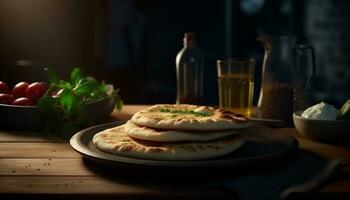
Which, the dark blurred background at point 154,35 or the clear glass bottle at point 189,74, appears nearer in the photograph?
the clear glass bottle at point 189,74

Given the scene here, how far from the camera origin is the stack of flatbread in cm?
124

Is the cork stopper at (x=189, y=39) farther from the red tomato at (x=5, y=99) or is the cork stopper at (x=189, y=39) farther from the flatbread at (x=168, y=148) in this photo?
the flatbread at (x=168, y=148)

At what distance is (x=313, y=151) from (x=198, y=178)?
1.32ft

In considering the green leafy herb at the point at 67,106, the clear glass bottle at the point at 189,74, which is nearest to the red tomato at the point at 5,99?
the green leafy herb at the point at 67,106

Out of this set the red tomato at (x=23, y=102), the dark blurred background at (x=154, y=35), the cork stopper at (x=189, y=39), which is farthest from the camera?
the dark blurred background at (x=154, y=35)

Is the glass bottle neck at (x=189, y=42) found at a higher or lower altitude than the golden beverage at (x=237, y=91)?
higher

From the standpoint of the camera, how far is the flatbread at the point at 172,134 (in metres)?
1.30

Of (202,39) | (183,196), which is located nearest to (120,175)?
(183,196)

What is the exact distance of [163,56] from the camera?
15.8 ft

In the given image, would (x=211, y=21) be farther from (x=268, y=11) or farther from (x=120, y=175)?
(x=120, y=175)

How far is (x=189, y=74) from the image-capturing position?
2227 millimetres

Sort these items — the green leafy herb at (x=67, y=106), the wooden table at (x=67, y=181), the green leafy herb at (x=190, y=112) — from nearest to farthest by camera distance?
the wooden table at (x=67, y=181) < the green leafy herb at (x=190, y=112) < the green leafy herb at (x=67, y=106)

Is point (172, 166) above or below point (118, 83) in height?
above

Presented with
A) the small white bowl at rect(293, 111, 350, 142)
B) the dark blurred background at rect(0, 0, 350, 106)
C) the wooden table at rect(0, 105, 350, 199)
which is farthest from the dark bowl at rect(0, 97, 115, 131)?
the dark blurred background at rect(0, 0, 350, 106)
